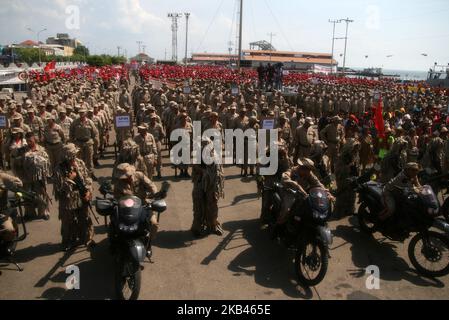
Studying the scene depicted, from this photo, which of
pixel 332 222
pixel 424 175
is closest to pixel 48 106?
pixel 332 222

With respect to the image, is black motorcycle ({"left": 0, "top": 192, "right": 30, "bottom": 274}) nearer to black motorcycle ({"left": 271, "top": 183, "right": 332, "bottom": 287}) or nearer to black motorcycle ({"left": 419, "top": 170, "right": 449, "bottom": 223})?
black motorcycle ({"left": 271, "top": 183, "right": 332, "bottom": 287})

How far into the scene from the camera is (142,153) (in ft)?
27.8

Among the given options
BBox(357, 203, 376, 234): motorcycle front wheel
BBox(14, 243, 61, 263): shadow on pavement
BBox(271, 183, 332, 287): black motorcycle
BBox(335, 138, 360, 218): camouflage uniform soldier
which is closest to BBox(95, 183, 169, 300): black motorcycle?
BBox(14, 243, 61, 263): shadow on pavement

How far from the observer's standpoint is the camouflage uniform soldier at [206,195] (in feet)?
22.8

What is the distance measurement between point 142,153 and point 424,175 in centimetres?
612

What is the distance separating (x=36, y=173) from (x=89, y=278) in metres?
2.85

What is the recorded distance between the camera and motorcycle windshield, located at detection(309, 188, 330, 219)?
5340 mm

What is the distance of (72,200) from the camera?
6207mm

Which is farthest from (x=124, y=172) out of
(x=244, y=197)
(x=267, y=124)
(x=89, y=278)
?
(x=267, y=124)

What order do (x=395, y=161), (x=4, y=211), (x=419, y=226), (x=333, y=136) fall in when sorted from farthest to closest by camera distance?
(x=333, y=136)
(x=395, y=161)
(x=419, y=226)
(x=4, y=211)

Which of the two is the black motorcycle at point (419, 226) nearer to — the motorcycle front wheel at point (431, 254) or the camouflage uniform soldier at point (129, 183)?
the motorcycle front wheel at point (431, 254)

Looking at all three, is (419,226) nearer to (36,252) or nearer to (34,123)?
(36,252)

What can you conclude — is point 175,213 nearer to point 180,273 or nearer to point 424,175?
point 180,273
